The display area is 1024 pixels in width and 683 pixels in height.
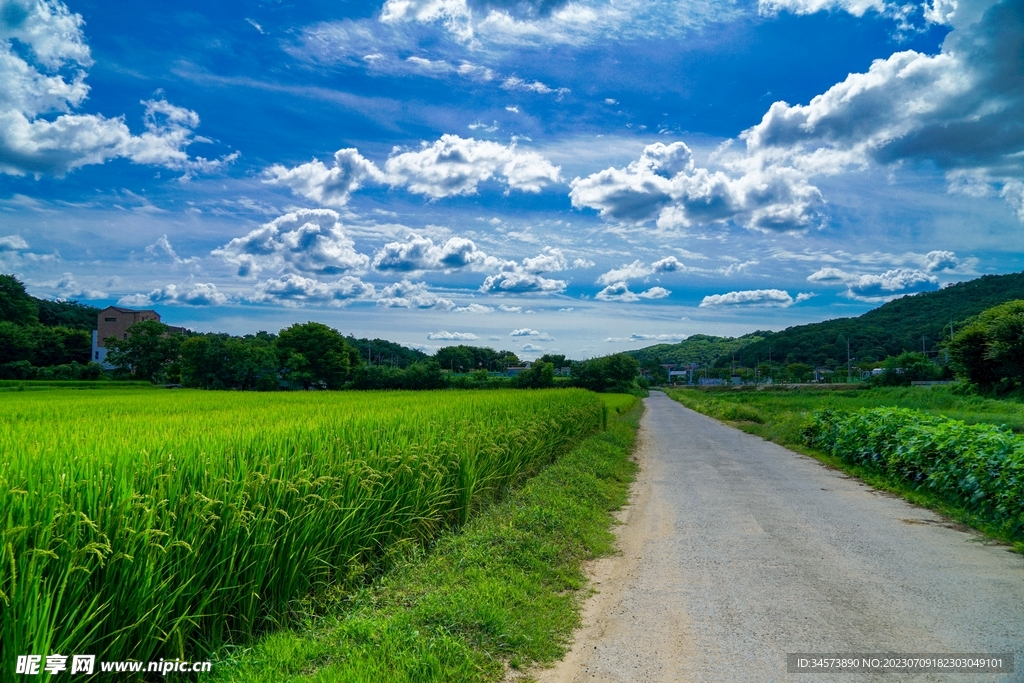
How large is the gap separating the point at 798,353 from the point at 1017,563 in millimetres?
127222

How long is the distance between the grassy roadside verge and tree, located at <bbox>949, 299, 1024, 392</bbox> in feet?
125

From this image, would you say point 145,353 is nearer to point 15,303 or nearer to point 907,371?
point 15,303

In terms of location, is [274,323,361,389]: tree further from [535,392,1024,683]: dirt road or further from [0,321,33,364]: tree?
[535,392,1024,683]: dirt road

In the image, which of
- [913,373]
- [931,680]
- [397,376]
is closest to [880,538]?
[931,680]

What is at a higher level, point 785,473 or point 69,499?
point 69,499

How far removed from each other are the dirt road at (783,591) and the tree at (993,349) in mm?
32854

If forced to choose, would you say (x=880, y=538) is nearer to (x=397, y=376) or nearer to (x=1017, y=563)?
(x=1017, y=563)

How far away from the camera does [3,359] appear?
58375mm

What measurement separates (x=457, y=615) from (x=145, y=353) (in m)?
76.6

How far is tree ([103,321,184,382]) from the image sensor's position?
68250 mm

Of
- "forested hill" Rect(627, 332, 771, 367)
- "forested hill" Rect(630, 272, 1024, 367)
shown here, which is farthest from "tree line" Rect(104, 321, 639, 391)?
"forested hill" Rect(627, 332, 771, 367)

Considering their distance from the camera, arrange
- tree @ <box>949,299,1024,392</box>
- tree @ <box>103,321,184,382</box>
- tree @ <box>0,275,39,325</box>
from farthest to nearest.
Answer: tree @ <box>0,275,39,325</box>, tree @ <box>103,321,184,382</box>, tree @ <box>949,299,1024,392</box>

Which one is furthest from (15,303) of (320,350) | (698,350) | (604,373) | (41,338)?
(698,350)

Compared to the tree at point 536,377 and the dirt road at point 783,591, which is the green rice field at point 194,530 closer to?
the dirt road at point 783,591
